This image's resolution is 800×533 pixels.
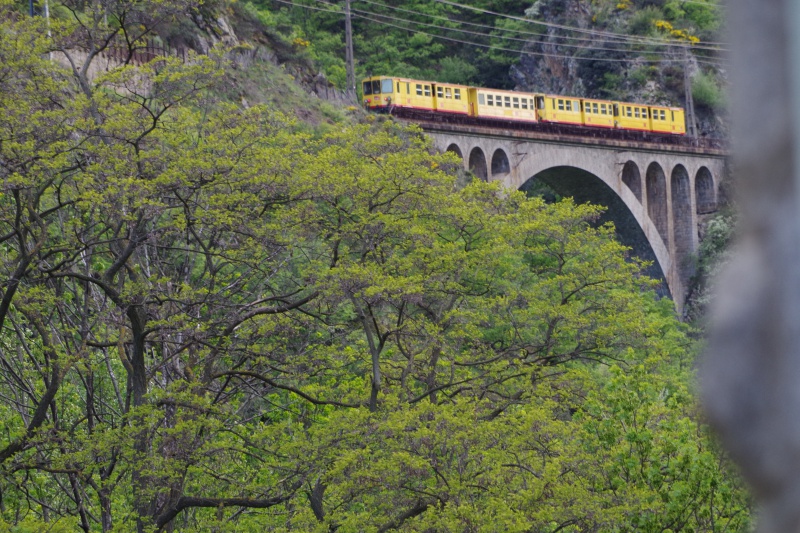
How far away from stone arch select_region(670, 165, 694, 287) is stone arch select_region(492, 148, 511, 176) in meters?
13.9

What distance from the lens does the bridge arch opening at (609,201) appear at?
5694 centimetres

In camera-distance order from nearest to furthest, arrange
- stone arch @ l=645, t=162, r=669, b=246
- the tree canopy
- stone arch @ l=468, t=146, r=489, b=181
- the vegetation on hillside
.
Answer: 1. the tree canopy
2. stone arch @ l=468, t=146, r=489, b=181
3. stone arch @ l=645, t=162, r=669, b=246
4. the vegetation on hillside

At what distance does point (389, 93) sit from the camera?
46938mm

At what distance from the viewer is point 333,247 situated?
15.2 m

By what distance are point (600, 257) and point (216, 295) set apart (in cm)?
789

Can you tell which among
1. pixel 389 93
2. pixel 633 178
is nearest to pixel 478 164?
pixel 389 93

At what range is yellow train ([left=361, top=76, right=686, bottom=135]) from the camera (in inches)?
1853

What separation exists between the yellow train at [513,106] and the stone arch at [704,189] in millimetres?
3167

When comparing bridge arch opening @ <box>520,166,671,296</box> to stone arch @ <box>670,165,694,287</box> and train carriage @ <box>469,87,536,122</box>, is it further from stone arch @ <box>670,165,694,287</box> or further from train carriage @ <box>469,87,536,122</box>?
train carriage @ <box>469,87,536,122</box>

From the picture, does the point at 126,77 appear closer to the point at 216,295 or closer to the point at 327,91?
the point at 216,295

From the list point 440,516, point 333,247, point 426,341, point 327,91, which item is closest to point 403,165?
point 333,247

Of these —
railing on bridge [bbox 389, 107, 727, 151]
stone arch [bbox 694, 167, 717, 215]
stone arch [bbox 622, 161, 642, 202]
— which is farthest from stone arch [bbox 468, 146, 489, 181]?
stone arch [bbox 694, 167, 717, 215]

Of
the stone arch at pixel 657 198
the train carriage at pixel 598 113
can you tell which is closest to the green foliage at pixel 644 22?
the train carriage at pixel 598 113

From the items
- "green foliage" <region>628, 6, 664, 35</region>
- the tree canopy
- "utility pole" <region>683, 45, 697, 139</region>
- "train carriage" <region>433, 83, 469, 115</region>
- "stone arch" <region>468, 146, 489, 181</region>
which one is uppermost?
"green foliage" <region>628, 6, 664, 35</region>
